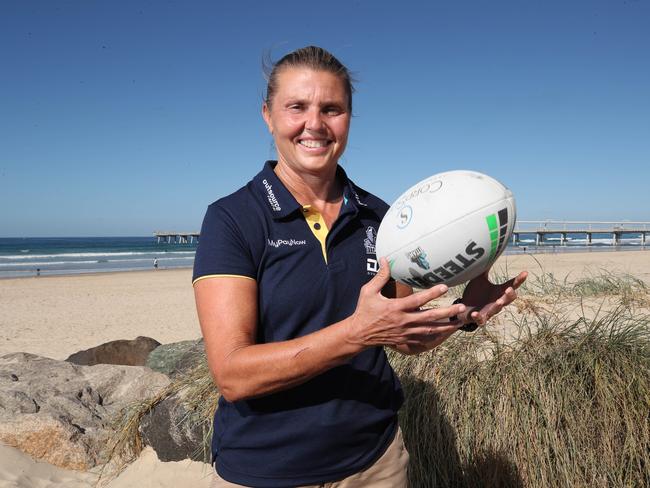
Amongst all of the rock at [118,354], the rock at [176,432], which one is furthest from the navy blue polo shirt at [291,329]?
the rock at [118,354]

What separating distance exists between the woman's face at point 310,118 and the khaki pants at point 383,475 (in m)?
1.16

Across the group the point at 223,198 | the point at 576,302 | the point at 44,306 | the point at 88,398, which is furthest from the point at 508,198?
the point at 44,306

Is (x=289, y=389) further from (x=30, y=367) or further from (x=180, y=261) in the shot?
(x=180, y=261)

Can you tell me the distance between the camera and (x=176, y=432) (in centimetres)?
441

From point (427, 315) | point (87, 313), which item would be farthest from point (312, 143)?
point (87, 313)

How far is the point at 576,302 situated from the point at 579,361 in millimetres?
2243

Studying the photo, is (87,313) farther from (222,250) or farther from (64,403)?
(222,250)

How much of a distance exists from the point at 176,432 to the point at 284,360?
125 inches

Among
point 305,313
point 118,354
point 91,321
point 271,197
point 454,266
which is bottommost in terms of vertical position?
point 91,321

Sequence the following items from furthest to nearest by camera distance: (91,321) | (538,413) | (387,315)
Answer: (91,321) < (538,413) < (387,315)

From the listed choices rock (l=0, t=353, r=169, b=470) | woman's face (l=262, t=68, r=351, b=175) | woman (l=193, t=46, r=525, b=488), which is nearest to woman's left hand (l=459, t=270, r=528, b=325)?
woman (l=193, t=46, r=525, b=488)

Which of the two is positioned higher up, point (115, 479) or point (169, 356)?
point (169, 356)

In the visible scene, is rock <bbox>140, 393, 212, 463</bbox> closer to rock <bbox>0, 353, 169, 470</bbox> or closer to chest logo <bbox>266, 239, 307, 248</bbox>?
rock <bbox>0, 353, 169, 470</bbox>

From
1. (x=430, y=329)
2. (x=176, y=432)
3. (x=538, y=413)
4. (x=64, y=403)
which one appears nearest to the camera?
(x=430, y=329)
